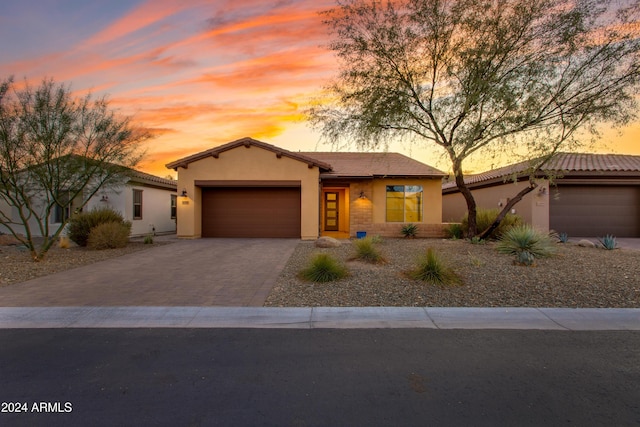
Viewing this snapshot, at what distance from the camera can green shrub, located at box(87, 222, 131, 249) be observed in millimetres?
13555

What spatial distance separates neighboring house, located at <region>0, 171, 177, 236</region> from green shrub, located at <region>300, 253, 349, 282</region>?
Answer: 37.6 ft

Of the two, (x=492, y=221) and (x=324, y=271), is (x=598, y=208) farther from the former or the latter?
(x=324, y=271)

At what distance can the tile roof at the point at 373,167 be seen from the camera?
58.4 feet

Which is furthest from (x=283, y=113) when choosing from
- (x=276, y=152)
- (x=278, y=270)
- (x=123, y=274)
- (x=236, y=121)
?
(x=123, y=274)

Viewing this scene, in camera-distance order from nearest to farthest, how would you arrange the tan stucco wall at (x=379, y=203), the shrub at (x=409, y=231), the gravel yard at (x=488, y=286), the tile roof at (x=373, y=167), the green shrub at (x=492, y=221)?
the gravel yard at (x=488, y=286) → the green shrub at (x=492, y=221) → the shrub at (x=409, y=231) → the tile roof at (x=373, y=167) → the tan stucco wall at (x=379, y=203)

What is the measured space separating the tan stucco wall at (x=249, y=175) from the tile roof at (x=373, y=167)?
3.86ft

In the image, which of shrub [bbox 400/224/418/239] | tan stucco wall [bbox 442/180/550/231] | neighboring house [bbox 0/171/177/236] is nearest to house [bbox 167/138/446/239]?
shrub [bbox 400/224/418/239]

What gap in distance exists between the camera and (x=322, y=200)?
809 inches

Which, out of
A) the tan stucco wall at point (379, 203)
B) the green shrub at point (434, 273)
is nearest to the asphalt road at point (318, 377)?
the green shrub at point (434, 273)

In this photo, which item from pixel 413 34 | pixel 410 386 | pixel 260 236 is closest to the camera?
pixel 410 386

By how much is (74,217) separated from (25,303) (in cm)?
978

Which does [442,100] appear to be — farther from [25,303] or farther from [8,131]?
[8,131]

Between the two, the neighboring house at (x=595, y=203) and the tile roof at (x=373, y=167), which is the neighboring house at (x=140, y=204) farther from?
the neighboring house at (x=595, y=203)

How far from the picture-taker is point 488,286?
740 centimetres
